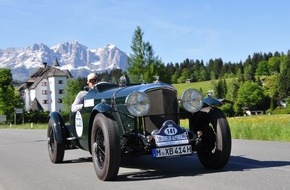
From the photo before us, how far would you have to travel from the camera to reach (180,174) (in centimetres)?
683

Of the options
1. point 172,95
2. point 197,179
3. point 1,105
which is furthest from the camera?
point 1,105

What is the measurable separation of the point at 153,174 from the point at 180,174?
1.50ft

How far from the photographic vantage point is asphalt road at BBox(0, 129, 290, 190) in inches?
232

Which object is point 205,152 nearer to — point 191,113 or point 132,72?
point 191,113

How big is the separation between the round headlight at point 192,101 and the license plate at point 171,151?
777 mm

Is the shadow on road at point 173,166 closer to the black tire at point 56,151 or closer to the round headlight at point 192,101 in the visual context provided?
the round headlight at point 192,101

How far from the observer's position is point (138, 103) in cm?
673

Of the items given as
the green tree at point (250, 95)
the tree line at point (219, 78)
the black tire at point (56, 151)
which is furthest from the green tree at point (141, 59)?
the green tree at point (250, 95)

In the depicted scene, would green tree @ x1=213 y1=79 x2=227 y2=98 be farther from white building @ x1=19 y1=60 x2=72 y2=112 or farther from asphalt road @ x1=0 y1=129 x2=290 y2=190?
asphalt road @ x1=0 y1=129 x2=290 y2=190

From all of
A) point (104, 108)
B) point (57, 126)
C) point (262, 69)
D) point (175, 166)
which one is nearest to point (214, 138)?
point (175, 166)

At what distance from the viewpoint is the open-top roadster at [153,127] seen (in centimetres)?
649

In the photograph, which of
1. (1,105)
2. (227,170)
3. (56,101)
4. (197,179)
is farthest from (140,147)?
(56,101)

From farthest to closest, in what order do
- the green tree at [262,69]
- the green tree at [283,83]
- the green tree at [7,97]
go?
1. the green tree at [262,69]
2. the green tree at [283,83]
3. the green tree at [7,97]

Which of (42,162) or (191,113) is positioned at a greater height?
(191,113)
